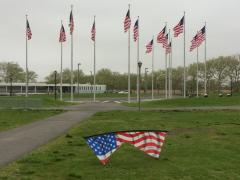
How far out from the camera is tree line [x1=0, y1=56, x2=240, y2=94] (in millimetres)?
93375

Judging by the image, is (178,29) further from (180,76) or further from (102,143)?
(180,76)

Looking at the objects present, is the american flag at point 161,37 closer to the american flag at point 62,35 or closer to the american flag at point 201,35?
the american flag at point 201,35

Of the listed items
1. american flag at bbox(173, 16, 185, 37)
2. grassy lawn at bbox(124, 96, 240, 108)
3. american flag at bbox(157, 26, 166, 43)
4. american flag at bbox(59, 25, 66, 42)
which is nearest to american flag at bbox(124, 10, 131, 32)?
american flag at bbox(157, 26, 166, 43)

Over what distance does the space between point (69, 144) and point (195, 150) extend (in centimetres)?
396

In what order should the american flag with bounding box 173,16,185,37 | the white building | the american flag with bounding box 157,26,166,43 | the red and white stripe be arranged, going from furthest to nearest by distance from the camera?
the white building
the american flag with bounding box 157,26,166,43
the american flag with bounding box 173,16,185,37
the red and white stripe

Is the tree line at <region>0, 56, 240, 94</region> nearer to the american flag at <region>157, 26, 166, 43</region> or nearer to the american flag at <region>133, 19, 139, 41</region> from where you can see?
the american flag at <region>157, 26, 166, 43</region>

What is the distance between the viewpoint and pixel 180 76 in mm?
110312

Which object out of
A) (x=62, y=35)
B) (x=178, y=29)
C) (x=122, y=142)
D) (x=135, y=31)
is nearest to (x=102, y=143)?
(x=122, y=142)

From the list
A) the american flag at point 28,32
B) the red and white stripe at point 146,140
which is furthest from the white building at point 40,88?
the red and white stripe at point 146,140

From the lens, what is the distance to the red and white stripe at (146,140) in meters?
9.59

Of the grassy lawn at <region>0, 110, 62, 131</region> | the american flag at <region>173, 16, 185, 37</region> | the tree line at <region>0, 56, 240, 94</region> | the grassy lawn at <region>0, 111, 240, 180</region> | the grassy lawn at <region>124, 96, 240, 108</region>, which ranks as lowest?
the grassy lawn at <region>0, 110, 62, 131</region>

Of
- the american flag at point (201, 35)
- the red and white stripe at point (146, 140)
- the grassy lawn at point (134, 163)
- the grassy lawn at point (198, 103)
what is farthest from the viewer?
the american flag at point (201, 35)

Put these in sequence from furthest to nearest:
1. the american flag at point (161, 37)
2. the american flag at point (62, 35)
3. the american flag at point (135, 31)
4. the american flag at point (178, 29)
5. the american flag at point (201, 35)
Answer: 1. the american flag at point (201, 35)
2. the american flag at point (62, 35)
3. the american flag at point (161, 37)
4. the american flag at point (135, 31)
5. the american flag at point (178, 29)

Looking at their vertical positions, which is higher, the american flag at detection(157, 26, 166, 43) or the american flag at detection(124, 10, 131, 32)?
the american flag at detection(124, 10, 131, 32)
